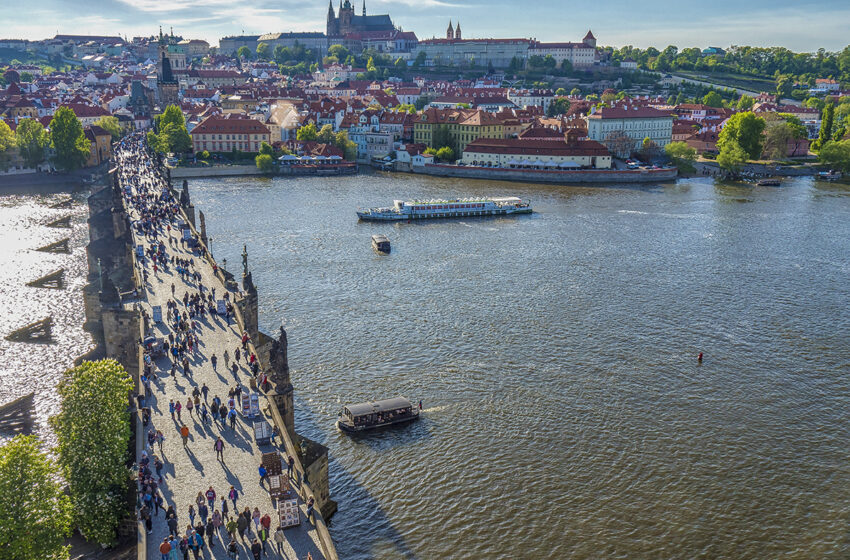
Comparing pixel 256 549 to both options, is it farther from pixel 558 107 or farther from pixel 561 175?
pixel 558 107

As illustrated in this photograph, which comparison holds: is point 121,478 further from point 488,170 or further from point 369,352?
point 488,170

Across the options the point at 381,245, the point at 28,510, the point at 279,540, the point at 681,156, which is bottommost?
the point at 279,540

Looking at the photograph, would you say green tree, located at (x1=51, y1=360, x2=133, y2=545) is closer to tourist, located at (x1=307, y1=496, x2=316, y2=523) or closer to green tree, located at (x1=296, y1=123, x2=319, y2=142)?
tourist, located at (x1=307, y1=496, x2=316, y2=523)

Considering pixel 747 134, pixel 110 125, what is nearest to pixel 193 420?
pixel 110 125

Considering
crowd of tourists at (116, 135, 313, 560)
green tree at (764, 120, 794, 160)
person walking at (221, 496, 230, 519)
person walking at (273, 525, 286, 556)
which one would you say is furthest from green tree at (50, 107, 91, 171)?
green tree at (764, 120, 794, 160)

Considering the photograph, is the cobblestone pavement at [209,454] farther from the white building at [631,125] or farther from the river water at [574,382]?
the white building at [631,125]
